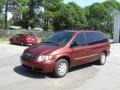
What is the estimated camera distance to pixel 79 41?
12.1 meters

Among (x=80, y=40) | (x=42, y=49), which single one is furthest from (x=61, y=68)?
(x=80, y=40)

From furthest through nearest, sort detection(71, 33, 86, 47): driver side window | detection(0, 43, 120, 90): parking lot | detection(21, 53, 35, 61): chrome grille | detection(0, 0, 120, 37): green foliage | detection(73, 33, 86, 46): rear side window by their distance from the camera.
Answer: detection(0, 0, 120, 37): green foliage → detection(73, 33, 86, 46): rear side window → detection(71, 33, 86, 47): driver side window → detection(21, 53, 35, 61): chrome grille → detection(0, 43, 120, 90): parking lot

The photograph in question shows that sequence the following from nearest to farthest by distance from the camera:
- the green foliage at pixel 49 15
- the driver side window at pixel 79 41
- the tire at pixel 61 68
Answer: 1. the tire at pixel 61 68
2. the driver side window at pixel 79 41
3. the green foliage at pixel 49 15

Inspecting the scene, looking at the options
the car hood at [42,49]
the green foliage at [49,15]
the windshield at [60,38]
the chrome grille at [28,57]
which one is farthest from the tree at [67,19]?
the chrome grille at [28,57]

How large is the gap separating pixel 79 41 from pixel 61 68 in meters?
1.65

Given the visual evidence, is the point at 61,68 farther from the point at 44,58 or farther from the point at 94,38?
the point at 94,38

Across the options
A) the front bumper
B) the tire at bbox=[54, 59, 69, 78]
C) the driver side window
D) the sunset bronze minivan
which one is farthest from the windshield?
the front bumper

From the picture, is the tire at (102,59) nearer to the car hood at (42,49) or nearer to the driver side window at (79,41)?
the driver side window at (79,41)

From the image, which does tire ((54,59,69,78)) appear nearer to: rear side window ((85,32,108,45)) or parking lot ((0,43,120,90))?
parking lot ((0,43,120,90))

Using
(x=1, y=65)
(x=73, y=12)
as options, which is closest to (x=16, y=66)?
(x=1, y=65)

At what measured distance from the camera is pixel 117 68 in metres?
13.7

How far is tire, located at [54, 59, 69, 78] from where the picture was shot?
1086cm

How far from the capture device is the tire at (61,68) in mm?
10858

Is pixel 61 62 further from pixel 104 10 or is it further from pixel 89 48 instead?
pixel 104 10
